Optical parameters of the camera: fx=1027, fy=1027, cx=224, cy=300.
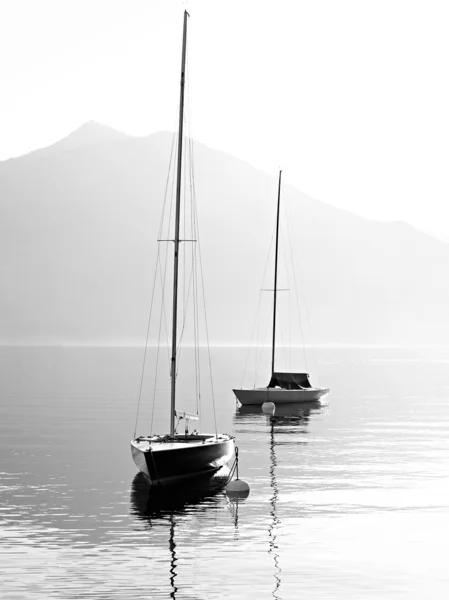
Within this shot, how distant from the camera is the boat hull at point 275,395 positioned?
80.0m

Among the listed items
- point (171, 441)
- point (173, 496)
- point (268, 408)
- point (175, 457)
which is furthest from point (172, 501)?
point (268, 408)

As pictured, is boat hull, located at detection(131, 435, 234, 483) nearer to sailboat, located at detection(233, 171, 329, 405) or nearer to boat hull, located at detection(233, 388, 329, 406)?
sailboat, located at detection(233, 171, 329, 405)

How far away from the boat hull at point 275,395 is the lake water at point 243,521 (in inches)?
654

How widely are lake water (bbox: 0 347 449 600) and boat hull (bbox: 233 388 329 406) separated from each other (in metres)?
16.6

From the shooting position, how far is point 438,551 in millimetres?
28156

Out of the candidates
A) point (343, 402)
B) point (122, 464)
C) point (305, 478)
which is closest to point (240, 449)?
point (122, 464)

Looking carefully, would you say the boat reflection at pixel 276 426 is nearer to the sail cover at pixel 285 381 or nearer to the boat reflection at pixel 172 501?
the sail cover at pixel 285 381

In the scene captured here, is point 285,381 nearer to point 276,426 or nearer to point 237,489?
point 276,426

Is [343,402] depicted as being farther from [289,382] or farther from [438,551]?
[438,551]

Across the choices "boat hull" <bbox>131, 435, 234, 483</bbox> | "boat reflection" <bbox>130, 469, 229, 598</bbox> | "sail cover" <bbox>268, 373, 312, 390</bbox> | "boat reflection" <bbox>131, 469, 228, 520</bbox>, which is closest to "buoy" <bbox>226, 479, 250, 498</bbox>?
"boat reflection" <bbox>130, 469, 229, 598</bbox>

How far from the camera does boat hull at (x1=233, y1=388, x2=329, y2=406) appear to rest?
80.0m

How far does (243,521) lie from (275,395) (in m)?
49.3

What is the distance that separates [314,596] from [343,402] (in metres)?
70.7

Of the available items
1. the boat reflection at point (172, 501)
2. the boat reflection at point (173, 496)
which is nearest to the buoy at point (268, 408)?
the boat reflection at point (172, 501)
